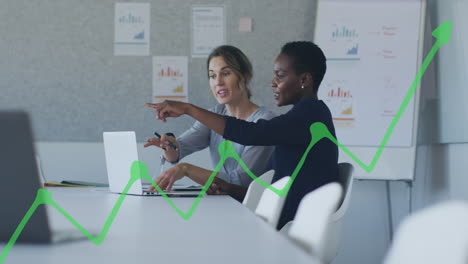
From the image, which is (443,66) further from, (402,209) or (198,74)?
(198,74)

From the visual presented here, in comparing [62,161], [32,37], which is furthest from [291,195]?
[32,37]

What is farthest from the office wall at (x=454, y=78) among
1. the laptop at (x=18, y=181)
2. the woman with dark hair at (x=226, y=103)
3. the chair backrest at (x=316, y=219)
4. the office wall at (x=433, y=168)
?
the laptop at (x=18, y=181)

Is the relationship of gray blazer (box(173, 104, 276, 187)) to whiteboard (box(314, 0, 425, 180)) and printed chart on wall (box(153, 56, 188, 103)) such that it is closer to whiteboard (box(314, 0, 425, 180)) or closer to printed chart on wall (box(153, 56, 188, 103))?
printed chart on wall (box(153, 56, 188, 103))

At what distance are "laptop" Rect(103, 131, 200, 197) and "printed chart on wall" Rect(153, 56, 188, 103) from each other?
143 cm

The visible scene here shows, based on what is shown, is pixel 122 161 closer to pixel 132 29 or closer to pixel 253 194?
pixel 253 194

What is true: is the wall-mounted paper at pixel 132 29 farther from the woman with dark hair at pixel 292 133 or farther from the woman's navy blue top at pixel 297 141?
the woman's navy blue top at pixel 297 141

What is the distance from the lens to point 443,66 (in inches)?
136

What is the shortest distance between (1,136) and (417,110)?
9.67 ft

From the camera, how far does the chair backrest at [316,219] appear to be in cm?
88

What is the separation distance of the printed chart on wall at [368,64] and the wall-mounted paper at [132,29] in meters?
1.01

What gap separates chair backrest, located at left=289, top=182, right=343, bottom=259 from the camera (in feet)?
2.90

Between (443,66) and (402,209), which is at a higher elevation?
(443,66)

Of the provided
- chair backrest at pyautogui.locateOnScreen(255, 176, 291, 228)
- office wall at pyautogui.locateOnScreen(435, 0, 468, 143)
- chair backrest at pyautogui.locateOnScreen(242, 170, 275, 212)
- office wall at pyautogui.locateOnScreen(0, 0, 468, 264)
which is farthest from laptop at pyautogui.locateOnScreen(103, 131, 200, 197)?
office wall at pyautogui.locateOnScreen(435, 0, 468, 143)

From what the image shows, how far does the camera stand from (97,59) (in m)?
3.75
